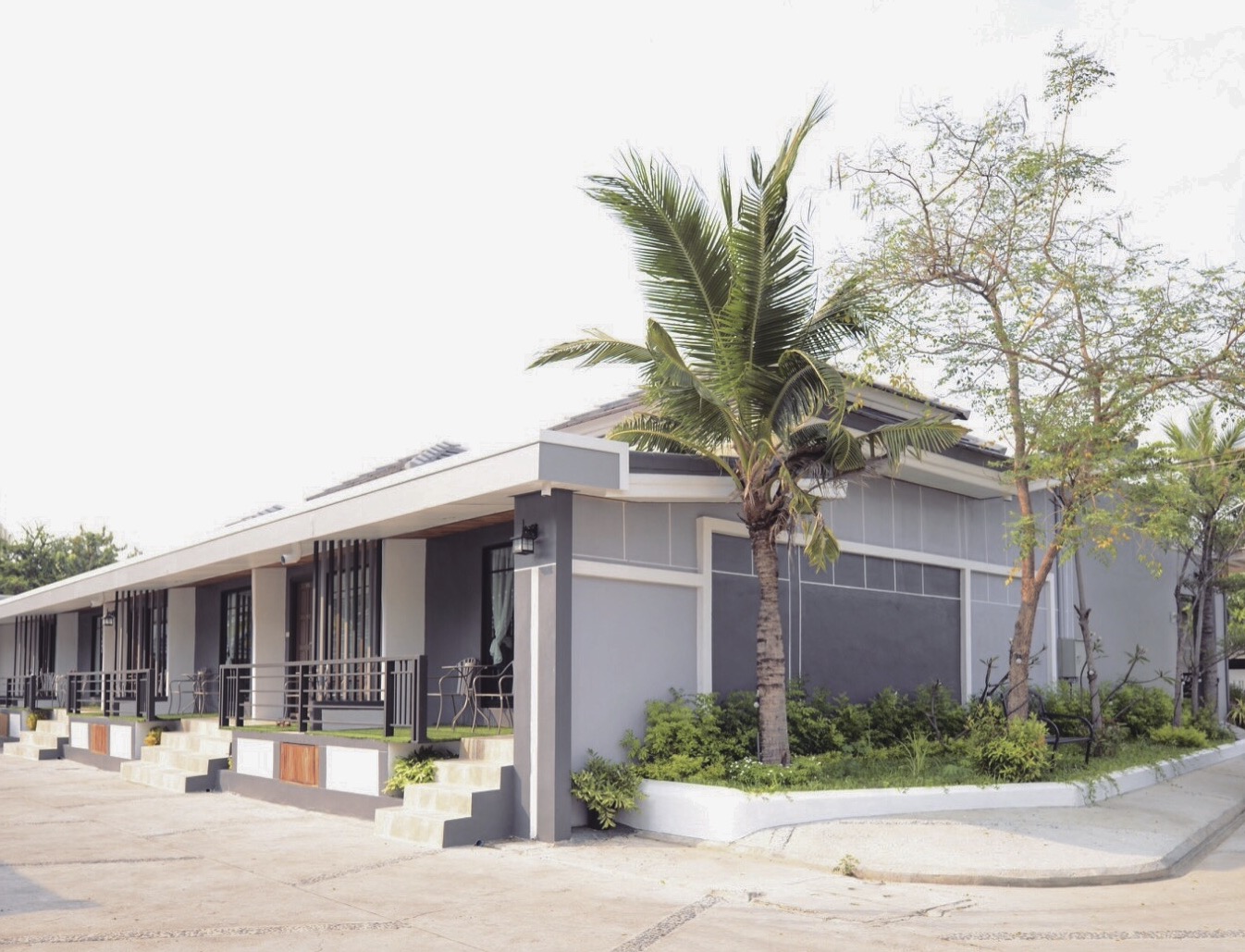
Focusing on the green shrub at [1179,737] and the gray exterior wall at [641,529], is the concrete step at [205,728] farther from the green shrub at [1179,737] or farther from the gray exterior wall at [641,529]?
the green shrub at [1179,737]

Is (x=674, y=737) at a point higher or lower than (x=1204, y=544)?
lower

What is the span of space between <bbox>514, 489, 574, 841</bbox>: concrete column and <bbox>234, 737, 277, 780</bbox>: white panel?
4.56 metres

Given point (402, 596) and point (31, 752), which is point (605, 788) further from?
point (31, 752)

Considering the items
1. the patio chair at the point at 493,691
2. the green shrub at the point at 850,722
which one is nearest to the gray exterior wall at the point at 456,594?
the patio chair at the point at 493,691

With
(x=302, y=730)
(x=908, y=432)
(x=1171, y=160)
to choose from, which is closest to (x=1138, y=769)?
(x=908, y=432)

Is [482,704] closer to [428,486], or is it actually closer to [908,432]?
[428,486]

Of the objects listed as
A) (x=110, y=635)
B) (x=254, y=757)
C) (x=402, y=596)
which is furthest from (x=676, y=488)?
(x=110, y=635)

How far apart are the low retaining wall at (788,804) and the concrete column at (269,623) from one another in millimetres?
8680

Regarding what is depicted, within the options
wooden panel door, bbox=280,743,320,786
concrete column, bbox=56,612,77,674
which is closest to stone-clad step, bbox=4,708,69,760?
concrete column, bbox=56,612,77,674

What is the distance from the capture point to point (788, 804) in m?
10.7

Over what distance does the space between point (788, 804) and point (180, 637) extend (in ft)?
47.5

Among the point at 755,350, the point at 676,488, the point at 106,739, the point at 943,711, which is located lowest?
the point at 106,739

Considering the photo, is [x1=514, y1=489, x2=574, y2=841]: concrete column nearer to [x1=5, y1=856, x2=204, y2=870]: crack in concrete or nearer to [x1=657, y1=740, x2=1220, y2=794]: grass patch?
[x1=657, y1=740, x2=1220, y2=794]: grass patch

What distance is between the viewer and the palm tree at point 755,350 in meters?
11.4
